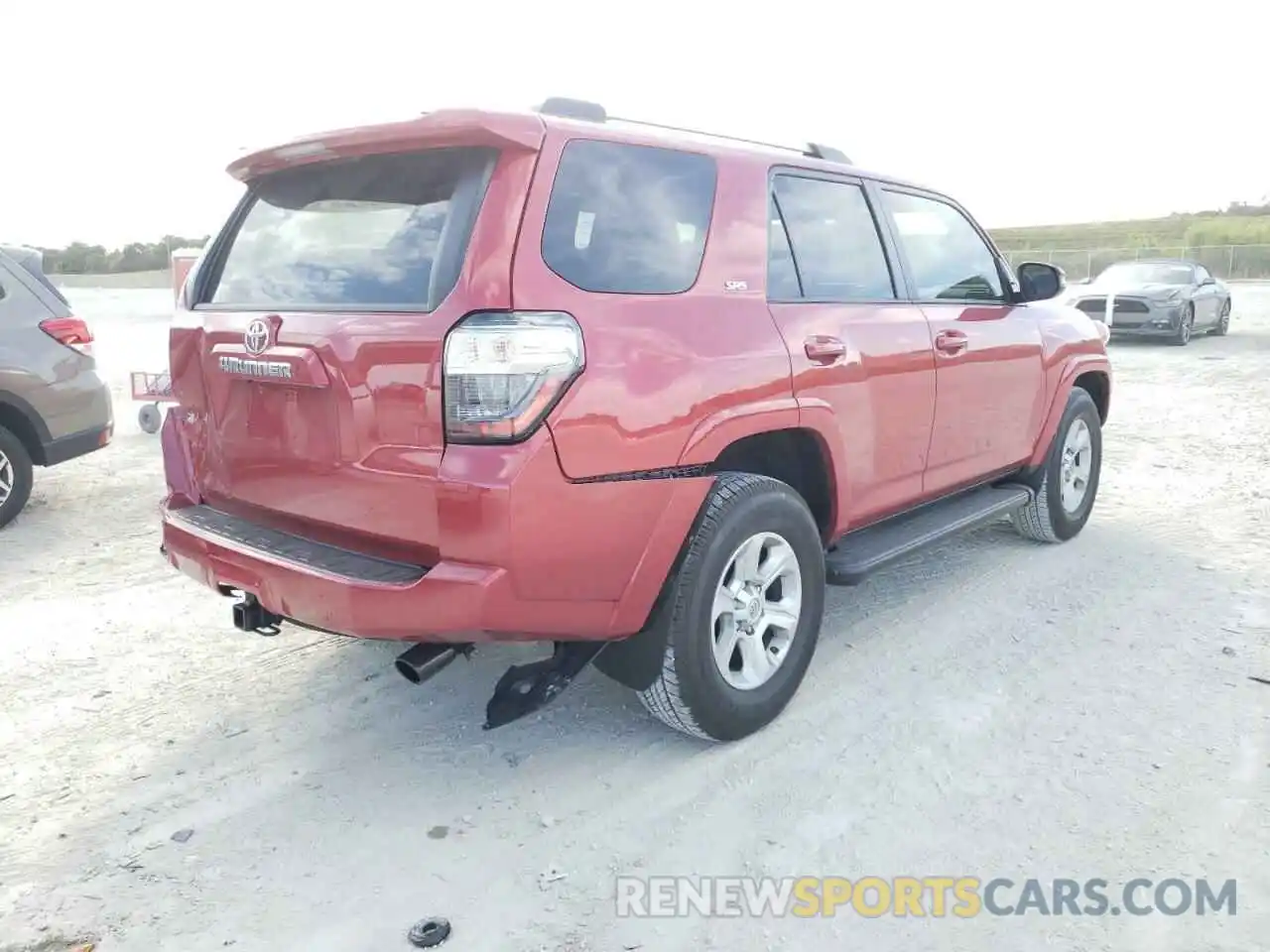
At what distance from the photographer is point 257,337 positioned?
118 inches

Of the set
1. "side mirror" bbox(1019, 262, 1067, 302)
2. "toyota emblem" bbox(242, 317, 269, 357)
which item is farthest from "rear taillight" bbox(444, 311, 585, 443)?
"side mirror" bbox(1019, 262, 1067, 302)

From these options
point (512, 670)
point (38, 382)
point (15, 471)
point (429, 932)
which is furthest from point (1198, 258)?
point (429, 932)

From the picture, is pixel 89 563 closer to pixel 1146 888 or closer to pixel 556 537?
pixel 556 537

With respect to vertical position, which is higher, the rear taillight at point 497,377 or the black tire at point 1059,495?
the rear taillight at point 497,377

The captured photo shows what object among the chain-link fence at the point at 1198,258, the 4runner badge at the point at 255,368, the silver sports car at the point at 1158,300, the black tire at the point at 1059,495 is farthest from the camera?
the chain-link fence at the point at 1198,258

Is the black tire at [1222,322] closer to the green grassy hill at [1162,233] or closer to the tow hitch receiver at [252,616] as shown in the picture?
the tow hitch receiver at [252,616]

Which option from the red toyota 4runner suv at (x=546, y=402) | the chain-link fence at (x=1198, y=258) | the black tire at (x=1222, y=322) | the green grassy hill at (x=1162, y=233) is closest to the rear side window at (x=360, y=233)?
the red toyota 4runner suv at (x=546, y=402)

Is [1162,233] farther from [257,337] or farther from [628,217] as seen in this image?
[257,337]

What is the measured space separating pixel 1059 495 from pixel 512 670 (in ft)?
11.9

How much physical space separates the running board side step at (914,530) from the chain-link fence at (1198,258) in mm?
36466

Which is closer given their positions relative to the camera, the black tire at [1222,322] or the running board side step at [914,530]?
the running board side step at [914,530]

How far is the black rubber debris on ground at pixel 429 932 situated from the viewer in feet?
7.88

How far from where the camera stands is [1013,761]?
320cm

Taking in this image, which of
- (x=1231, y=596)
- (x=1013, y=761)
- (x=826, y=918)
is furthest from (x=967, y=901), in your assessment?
(x=1231, y=596)
